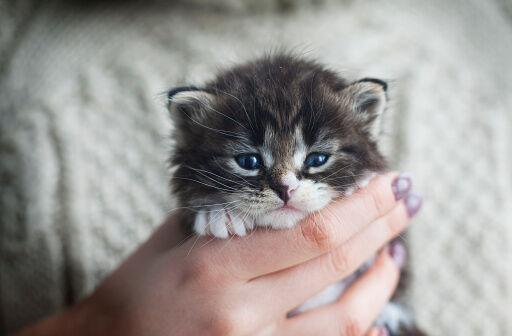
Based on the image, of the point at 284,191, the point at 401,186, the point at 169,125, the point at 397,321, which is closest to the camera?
the point at 284,191

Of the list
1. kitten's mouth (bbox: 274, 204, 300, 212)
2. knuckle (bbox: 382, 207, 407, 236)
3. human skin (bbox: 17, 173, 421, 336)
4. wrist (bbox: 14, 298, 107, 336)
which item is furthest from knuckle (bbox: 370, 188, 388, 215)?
wrist (bbox: 14, 298, 107, 336)

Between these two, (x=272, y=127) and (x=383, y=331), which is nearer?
(x=272, y=127)

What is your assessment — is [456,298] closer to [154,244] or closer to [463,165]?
[463,165]

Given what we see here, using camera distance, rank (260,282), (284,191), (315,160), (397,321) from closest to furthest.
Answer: (284,191)
(315,160)
(260,282)
(397,321)

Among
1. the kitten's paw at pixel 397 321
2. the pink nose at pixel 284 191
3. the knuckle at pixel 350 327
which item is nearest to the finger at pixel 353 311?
the knuckle at pixel 350 327

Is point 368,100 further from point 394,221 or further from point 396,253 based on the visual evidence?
point 396,253

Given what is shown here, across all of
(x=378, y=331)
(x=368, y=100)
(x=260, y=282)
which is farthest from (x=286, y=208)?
(x=378, y=331)
